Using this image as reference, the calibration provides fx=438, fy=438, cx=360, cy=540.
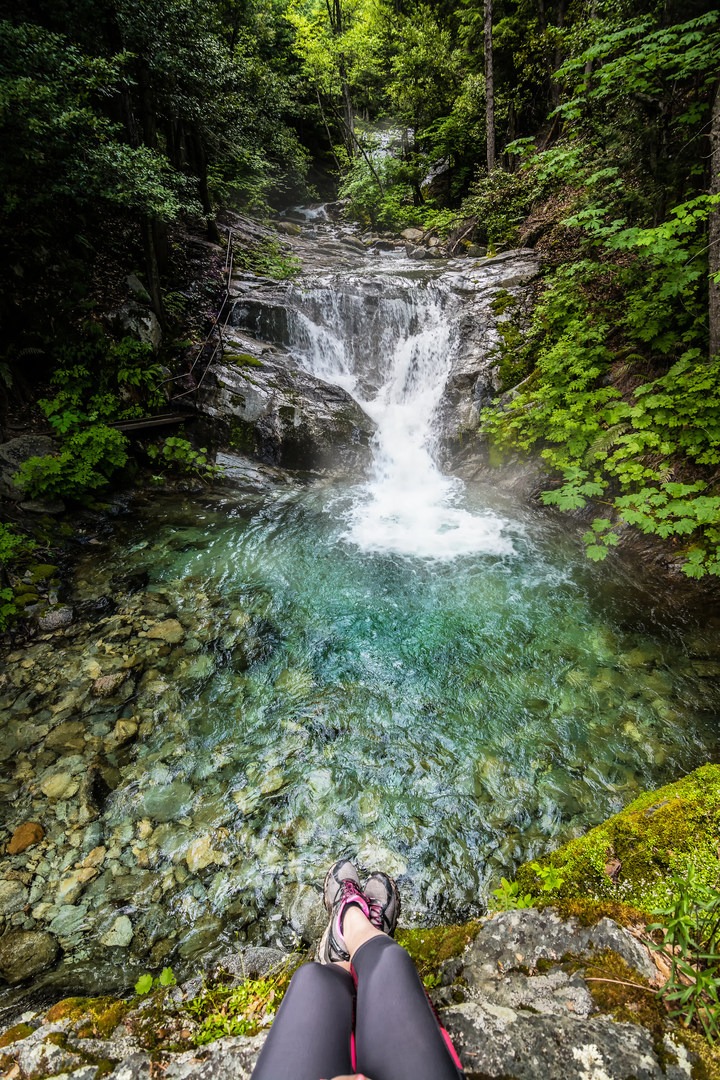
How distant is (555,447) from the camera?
22.5ft

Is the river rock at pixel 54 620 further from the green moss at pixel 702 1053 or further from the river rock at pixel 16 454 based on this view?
the green moss at pixel 702 1053

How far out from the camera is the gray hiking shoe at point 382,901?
238 cm

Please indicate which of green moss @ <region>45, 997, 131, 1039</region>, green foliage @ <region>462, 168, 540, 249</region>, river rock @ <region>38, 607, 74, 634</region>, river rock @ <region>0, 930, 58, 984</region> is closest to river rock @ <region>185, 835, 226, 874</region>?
river rock @ <region>0, 930, 58, 984</region>

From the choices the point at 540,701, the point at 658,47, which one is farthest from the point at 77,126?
the point at 540,701

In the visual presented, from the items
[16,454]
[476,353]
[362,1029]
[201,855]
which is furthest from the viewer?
[476,353]

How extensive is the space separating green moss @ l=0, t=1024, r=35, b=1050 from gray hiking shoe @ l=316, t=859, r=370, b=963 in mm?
1219

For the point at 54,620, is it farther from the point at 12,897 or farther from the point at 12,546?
the point at 12,897

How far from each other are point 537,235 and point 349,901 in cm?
1399

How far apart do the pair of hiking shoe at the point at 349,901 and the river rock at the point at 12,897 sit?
1888 millimetres

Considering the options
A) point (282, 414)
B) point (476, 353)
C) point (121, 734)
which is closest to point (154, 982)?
point (121, 734)

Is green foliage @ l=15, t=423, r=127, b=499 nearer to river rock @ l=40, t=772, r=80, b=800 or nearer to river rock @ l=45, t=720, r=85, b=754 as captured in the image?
river rock @ l=45, t=720, r=85, b=754

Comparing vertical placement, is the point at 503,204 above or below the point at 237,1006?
above

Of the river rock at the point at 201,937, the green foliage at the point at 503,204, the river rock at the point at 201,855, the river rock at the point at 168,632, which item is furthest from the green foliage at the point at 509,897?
the green foliage at the point at 503,204

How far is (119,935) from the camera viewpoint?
8.52ft
